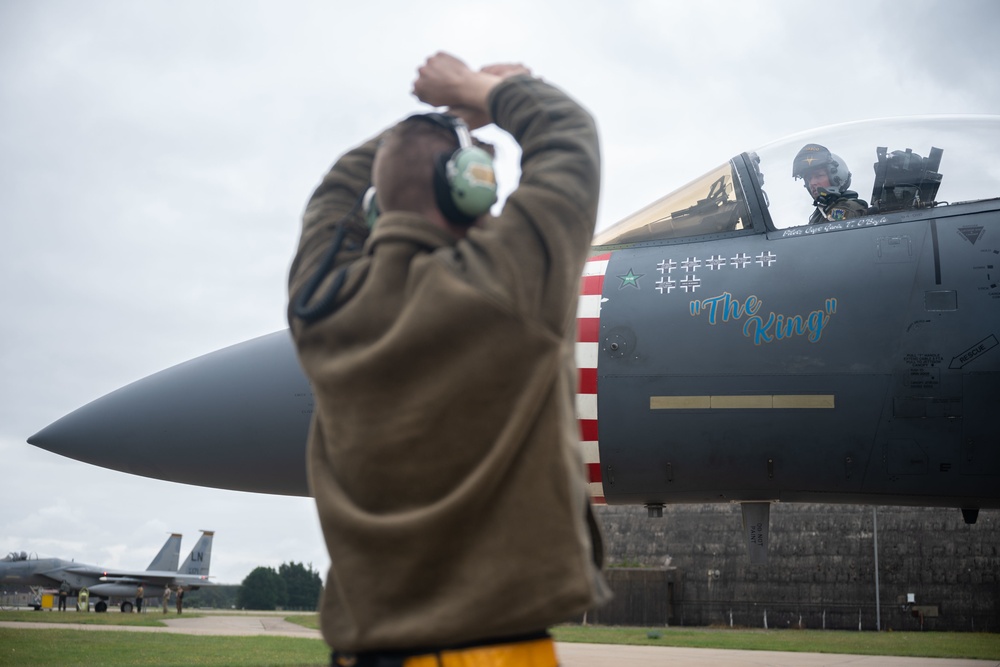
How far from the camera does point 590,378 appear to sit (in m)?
5.23

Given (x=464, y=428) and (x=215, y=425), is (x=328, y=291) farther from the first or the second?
(x=215, y=425)

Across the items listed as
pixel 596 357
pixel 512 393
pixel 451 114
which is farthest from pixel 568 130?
pixel 596 357

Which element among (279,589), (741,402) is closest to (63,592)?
(279,589)

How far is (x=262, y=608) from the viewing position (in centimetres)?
9206

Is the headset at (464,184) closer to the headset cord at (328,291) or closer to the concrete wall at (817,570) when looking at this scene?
the headset cord at (328,291)

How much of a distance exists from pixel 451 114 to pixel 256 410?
11.8ft

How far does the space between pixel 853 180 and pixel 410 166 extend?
461 cm

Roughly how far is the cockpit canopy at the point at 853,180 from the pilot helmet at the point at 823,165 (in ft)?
0.08

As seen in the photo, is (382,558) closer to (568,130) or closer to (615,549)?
(568,130)

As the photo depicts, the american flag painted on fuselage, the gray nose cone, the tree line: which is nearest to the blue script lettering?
the american flag painted on fuselage

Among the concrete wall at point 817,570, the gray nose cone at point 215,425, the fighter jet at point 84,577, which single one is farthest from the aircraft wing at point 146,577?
the gray nose cone at point 215,425

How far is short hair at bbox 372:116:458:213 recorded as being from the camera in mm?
2033

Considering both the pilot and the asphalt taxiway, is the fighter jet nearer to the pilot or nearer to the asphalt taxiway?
the asphalt taxiway

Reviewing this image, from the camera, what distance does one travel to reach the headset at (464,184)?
194 centimetres
